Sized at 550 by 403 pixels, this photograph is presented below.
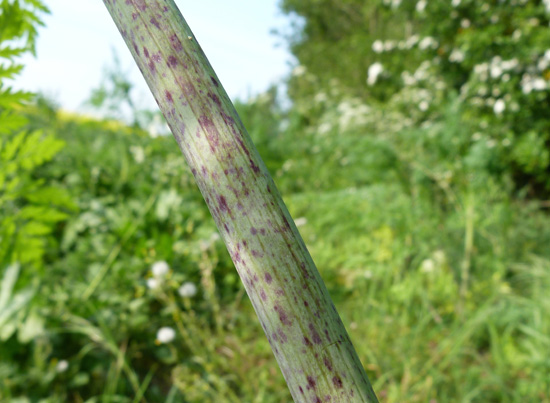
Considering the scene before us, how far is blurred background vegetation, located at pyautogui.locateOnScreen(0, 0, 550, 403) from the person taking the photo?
2148 millimetres

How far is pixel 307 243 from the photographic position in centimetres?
364

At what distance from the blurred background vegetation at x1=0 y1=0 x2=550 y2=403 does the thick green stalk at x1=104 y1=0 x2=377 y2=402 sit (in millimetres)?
750

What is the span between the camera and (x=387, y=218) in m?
3.60

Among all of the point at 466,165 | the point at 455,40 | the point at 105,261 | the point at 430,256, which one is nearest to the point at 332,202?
the point at 430,256

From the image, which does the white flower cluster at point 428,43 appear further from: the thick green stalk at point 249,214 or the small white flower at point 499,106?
the thick green stalk at point 249,214

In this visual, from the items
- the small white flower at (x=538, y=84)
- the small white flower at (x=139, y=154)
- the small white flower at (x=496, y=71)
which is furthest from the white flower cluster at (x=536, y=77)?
the small white flower at (x=139, y=154)

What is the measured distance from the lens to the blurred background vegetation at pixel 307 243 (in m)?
2.15

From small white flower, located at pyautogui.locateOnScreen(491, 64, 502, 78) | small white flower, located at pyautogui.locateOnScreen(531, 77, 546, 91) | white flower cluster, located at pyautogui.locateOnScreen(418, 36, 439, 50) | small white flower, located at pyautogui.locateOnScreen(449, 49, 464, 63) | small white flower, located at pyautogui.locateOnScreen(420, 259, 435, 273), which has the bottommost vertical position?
small white flower, located at pyautogui.locateOnScreen(420, 259, 435, 273)

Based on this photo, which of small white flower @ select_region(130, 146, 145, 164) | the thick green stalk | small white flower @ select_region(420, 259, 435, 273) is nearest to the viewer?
the thick green stalk

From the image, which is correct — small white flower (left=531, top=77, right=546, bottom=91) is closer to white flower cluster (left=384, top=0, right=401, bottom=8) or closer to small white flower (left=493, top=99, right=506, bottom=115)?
small white flower (left=493, top=99, right=506, bottom=115)

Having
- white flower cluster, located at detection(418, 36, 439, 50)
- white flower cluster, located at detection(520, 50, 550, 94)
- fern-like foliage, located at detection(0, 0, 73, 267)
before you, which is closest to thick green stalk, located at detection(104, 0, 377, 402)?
fern-like foliage, located at detection(0, 0, 73, 267)

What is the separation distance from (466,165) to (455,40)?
240 centimetres

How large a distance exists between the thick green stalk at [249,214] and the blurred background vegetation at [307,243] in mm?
750

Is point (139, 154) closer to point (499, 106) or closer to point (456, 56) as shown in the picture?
point (499, 106)
